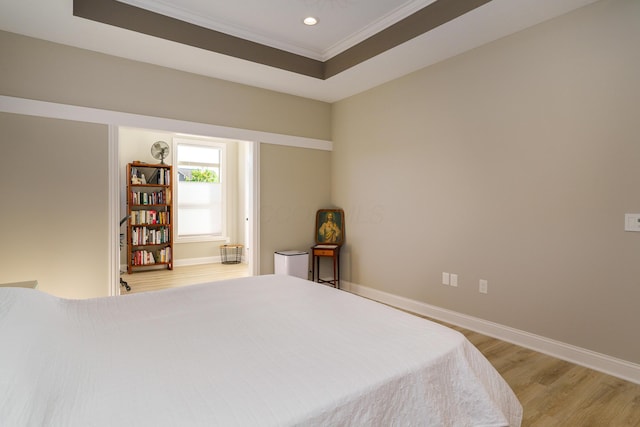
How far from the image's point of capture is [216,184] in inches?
265

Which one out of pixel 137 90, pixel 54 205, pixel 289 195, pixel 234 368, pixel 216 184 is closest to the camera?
pixel 234 368

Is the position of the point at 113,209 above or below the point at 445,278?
above

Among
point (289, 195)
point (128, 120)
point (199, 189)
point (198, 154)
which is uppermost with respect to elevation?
point (198, 154)

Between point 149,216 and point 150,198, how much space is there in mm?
303

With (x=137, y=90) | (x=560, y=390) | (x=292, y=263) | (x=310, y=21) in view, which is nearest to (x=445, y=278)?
(x=560, y=390)

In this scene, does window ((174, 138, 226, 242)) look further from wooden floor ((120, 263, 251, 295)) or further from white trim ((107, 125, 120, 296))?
white trim ((107, 125, 120, 296))

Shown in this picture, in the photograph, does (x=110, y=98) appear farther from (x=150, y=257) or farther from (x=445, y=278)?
(x=445, y=278)

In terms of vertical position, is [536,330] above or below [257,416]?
below

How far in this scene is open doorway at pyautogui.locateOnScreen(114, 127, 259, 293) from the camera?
582 centimetres

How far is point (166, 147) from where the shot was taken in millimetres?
6055

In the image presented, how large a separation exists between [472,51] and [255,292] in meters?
2.86

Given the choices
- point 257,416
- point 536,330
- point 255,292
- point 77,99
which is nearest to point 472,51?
point 536,330

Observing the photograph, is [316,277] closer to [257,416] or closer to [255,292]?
[255,292]

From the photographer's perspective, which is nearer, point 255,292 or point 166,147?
point 255,292
